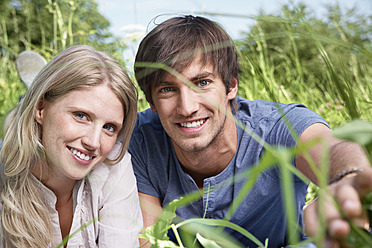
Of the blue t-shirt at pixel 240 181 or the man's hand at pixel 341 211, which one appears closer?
the man's hand at pixel 341 211

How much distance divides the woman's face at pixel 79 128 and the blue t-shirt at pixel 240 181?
0.48m

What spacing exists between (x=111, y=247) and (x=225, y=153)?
0.67 meters

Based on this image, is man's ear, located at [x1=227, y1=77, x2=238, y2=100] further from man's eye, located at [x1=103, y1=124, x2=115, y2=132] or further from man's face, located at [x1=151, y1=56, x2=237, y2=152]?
man's eye, located at [x1=103, y1=124, x2=115, y2=132]

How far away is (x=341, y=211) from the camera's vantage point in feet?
1.47

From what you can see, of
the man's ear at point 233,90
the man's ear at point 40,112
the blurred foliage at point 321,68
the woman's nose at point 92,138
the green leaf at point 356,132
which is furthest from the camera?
the man's ear at point 233,90

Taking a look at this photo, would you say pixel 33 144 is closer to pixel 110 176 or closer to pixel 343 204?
pixel 110 176

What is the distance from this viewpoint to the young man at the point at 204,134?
5.65 feet

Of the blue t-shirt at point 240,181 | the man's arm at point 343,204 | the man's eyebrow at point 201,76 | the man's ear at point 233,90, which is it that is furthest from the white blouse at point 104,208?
the man's arm at point 343,204

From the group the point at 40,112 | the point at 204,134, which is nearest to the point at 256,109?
the point at 204,134

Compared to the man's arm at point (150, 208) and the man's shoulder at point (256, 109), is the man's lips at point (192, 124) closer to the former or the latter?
the man's shoulder at point (256, 109)

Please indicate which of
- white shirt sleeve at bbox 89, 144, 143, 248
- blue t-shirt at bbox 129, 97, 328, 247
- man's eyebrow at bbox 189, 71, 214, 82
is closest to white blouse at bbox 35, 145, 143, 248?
white shirt sleeve at bbox 89, 144, 143, 248

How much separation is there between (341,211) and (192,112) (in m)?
1.23

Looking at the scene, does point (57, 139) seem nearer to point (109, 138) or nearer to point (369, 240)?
point (109, 138)

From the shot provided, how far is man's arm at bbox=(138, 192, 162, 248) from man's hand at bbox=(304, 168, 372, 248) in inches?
53.4
